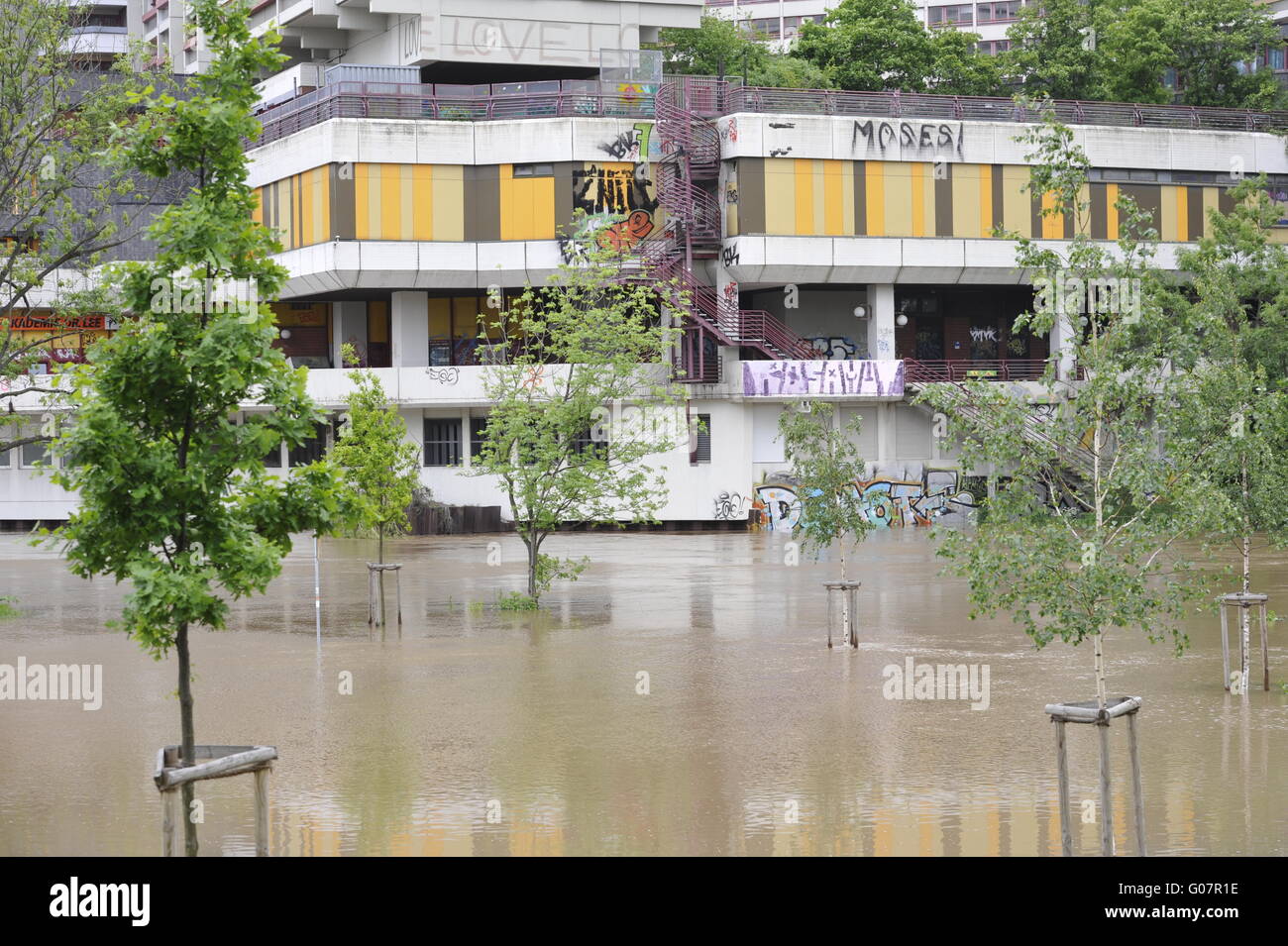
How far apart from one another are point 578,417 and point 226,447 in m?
19.5

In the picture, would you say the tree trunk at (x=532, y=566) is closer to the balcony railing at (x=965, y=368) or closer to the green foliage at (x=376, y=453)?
the green foliage at (x=376, y=453)

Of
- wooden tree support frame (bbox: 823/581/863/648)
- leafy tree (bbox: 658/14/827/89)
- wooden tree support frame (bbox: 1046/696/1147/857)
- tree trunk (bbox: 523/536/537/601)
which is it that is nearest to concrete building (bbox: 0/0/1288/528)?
leafy tree (bbox: 658/14/827/89)

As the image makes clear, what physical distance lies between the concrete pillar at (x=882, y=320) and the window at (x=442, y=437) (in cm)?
1463

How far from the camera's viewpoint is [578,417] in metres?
31.5

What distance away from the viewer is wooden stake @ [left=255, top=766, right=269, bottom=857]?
38.4 feet

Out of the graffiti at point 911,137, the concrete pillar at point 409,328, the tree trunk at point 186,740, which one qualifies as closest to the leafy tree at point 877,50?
the graffiti at point 911,137

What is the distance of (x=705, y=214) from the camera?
5622 cm

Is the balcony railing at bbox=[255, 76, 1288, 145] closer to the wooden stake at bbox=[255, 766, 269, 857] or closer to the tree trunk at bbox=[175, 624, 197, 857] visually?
the tree trunk at bbox=[175, 624, 197, 857]

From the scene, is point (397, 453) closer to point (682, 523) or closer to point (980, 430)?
point (980, 430)

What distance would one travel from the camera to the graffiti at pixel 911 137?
5600 centimetres

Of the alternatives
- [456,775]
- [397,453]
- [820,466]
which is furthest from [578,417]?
[456,775]

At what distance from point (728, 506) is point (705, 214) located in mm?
Answer: 9749

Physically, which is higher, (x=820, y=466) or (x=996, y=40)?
(x=996, y=40)

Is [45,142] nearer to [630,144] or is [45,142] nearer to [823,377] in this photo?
[630,144]
